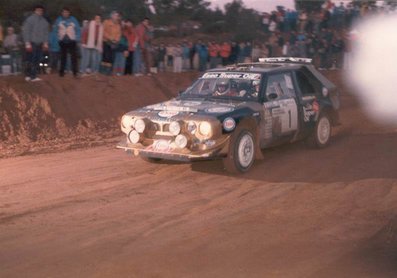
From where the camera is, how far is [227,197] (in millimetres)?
8508

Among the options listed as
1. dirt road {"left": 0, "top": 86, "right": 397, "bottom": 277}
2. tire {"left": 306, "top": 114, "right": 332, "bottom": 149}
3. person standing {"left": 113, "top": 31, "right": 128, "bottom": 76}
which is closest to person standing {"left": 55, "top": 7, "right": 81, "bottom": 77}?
person standing {"left": 113, "top": 31, "right": 128, "bottom": 76}

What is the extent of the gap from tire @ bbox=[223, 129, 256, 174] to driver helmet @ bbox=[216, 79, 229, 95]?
1057 mm

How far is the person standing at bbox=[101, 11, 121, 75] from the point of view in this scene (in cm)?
1667

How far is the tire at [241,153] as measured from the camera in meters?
9.56

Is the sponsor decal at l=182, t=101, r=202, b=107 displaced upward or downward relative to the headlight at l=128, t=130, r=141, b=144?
upward

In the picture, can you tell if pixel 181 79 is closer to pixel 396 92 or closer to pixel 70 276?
pixel 396 92

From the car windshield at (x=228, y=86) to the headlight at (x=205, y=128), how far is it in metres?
1.41

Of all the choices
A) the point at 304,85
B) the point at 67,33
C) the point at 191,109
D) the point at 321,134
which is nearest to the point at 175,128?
the point at 191,109

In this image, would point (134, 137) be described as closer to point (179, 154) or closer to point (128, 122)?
point (128, 122)

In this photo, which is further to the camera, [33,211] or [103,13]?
[103,13]

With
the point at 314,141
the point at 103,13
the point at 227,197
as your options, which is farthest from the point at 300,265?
the point at 103,13

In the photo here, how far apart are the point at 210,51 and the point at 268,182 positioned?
13588mm

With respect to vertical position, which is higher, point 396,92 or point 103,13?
point 103,13

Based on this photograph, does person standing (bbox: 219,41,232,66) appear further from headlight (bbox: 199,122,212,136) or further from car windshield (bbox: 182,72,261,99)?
headlight (bbox: 199,122,212,136)
